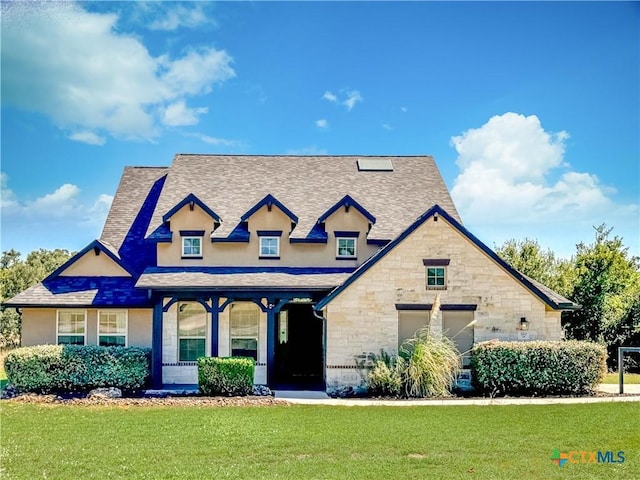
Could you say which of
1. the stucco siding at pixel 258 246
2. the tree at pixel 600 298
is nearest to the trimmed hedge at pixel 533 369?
the stucco siding at pixel 258 246

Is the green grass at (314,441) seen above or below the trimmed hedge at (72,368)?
below

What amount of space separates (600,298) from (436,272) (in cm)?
961

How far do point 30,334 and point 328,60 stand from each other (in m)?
12.9

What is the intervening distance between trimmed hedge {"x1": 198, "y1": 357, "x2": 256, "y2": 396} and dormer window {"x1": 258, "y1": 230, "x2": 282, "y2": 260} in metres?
4.74

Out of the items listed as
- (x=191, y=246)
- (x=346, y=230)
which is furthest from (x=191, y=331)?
(x=346, y=230)

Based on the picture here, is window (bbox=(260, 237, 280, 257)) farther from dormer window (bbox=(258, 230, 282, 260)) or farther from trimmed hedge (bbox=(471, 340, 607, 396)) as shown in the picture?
trimmed hedge (bbox=(471, 340, 607, 396))

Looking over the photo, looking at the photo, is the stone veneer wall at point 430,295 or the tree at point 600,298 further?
the tree at point 600,298

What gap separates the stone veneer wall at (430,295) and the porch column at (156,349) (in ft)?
17.3

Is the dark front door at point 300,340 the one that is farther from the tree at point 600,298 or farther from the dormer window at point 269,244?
the tree at point 600,298

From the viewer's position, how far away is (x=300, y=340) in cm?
2089

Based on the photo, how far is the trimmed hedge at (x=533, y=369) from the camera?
16.3 m

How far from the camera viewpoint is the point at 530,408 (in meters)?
14.3

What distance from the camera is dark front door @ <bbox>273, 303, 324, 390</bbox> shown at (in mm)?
20672

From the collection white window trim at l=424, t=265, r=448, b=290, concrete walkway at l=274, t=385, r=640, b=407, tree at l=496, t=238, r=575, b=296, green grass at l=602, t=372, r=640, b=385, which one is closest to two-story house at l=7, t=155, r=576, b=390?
white window trim at l=424, t=265, r=448, b=290
